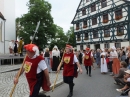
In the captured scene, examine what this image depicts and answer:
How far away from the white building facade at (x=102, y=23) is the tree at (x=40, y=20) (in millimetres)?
5689

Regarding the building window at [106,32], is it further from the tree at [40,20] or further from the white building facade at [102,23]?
the tree at [40,20]

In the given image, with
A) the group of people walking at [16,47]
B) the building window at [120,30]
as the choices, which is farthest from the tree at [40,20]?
the group of people walking at [16,47]

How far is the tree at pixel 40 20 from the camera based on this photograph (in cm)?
3812

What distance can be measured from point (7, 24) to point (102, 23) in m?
16.1

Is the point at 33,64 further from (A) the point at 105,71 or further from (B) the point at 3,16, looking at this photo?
(B) the point at 3,16

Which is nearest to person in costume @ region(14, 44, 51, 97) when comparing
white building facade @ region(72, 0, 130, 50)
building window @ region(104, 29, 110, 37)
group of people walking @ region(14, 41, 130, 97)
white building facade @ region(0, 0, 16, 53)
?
group of people walking @ region(14, 41, 130, 97)

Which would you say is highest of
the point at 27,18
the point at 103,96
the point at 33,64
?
the point at 27,18

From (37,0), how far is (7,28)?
12.7 meters

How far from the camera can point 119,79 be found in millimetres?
7961

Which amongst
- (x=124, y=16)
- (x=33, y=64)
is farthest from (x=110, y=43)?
(x=33, y=64)

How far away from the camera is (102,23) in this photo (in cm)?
3447

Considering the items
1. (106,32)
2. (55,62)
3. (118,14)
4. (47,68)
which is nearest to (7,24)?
(106,32)

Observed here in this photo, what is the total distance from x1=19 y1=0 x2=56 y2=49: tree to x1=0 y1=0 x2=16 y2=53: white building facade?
7184 mm

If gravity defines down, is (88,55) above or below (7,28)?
below
